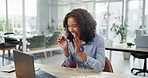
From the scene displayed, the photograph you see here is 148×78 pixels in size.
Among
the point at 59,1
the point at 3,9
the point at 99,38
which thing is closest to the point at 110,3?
the point at 59,1

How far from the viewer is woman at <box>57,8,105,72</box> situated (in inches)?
61.2

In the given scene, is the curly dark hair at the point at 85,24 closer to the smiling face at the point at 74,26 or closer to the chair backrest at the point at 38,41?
the smiling face at the point at 74,26

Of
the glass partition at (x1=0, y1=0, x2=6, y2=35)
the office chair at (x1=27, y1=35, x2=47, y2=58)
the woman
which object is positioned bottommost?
the office chair at (x1=27, y1=35, x2=47, y2=58)

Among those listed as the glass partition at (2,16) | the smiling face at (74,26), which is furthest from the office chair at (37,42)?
the smiling face at (74,26)

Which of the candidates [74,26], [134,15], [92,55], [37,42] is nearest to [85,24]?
[74,26]

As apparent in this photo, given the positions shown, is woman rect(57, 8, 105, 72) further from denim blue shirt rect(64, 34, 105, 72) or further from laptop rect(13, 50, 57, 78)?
laptop rect(13, 50, 57, 78)

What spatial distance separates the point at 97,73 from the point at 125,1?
19.0ft

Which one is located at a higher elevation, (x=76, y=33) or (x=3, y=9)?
(x=3, y=9)

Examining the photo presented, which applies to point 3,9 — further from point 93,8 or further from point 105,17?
point 105,17

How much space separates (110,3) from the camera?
7000 mm

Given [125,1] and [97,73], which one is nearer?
[97,73]

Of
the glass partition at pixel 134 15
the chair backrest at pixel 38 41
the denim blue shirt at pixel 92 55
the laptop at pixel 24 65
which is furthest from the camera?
the glass partition at pixel 134 15

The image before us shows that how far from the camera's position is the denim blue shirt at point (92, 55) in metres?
1.55

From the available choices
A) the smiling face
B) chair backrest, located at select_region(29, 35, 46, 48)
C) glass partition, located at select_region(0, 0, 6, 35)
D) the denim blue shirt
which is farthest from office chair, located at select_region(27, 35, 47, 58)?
the smiling face
